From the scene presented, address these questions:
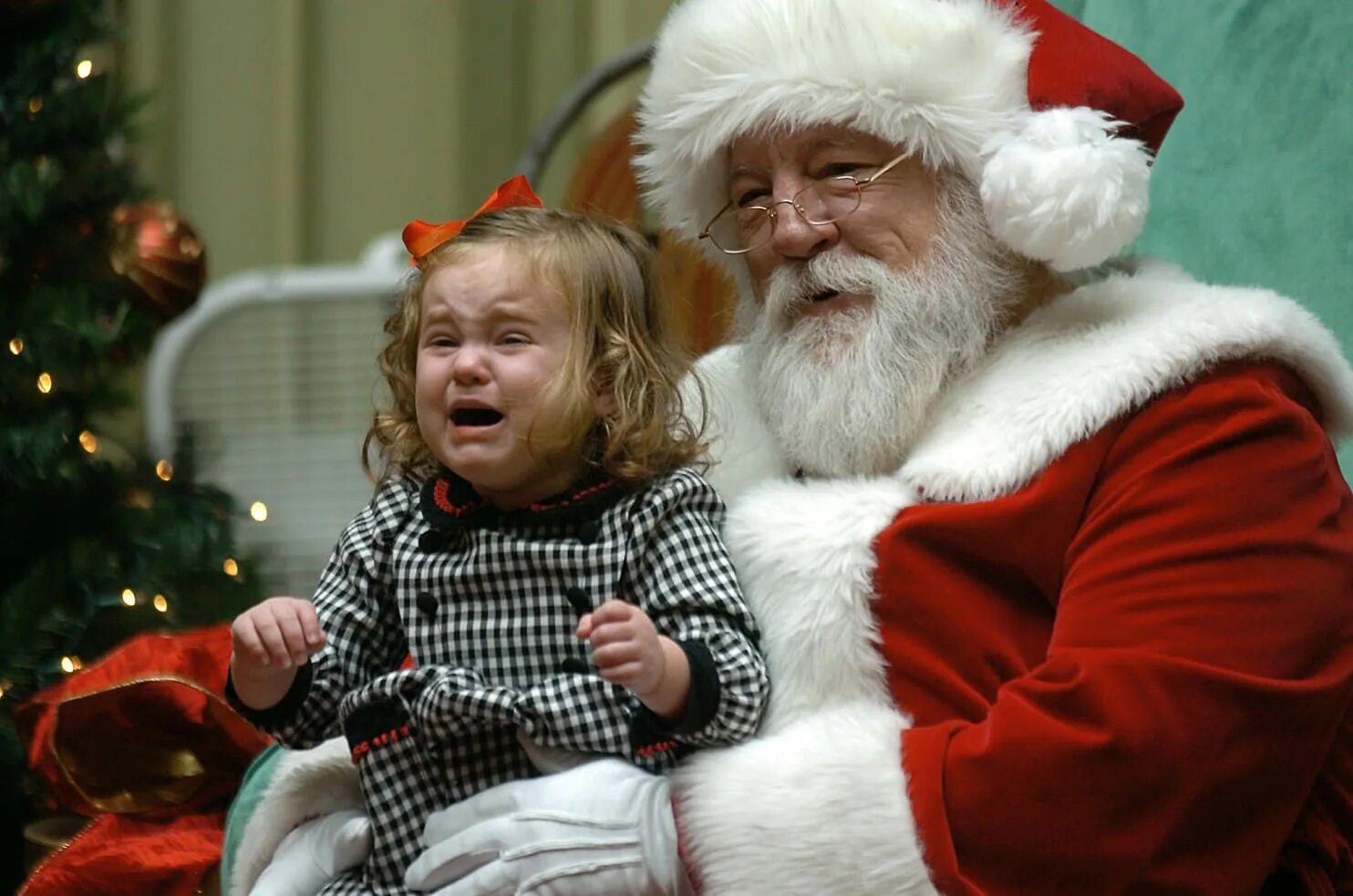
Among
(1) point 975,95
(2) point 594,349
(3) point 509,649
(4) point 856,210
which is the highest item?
(1) point 975,95

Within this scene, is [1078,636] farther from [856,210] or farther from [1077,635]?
[856,210]

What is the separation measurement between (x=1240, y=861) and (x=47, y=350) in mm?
1784

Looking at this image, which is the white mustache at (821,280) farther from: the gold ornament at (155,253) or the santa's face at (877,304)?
the gold ornament at (155,253)

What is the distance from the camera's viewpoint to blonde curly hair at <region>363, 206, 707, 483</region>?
4.79ft

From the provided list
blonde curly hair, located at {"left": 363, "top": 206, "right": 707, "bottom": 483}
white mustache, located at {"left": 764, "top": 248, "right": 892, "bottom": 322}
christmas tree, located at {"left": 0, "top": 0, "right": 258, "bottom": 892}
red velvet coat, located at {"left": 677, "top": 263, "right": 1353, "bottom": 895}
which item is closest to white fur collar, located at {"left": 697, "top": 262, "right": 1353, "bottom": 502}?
red velvet coat, located at {"left": 677, "top": 263, "right": 1353, "bottom": 895}

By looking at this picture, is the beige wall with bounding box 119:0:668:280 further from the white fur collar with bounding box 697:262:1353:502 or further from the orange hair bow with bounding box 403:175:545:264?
the white fur collar with bounding box 697:262:1353:502

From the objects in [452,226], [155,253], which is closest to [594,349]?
[452,226]

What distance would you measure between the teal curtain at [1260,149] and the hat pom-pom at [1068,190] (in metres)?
0.48

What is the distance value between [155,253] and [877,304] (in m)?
1.32

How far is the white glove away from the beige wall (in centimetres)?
233

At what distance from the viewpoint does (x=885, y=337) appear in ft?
5.00

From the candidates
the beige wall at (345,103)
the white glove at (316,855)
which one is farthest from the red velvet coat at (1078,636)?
the beige wall at (345,103)

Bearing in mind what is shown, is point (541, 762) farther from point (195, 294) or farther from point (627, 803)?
point (195, 294)

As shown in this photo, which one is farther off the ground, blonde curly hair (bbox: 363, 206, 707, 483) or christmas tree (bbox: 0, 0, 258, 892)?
blonde curly hair (bbox: 363, 206, 707, 483)
